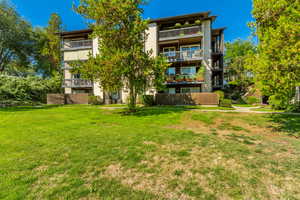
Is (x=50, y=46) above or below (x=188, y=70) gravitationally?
above

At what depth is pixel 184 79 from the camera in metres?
18.2

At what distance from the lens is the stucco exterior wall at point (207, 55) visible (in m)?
18.1

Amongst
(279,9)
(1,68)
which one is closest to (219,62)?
(279,9)

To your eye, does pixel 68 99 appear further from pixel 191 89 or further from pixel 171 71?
pixel 191 89

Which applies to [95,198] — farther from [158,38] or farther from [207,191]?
[158,38]

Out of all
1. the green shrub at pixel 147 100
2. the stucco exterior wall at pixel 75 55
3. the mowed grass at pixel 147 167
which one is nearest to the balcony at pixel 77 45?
the stucco exterior wall at pixel 75 55

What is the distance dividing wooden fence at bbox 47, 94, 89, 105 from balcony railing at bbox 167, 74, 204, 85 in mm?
13691

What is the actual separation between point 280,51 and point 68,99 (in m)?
25.2

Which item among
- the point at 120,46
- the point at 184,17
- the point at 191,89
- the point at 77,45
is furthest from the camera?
the point at 77,45

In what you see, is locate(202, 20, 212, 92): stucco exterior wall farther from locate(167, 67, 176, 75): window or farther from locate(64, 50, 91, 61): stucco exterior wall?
locate(64, 50, 91, 61): stucco exterior wall

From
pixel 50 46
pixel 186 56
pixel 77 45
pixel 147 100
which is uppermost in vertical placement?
pixel 50 46

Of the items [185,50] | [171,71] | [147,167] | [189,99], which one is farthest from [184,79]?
[147,167]

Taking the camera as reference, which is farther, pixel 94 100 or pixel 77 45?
pixel 77 45

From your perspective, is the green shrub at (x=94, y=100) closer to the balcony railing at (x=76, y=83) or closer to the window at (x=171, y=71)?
the balcony railing at (x=76, y=83)
